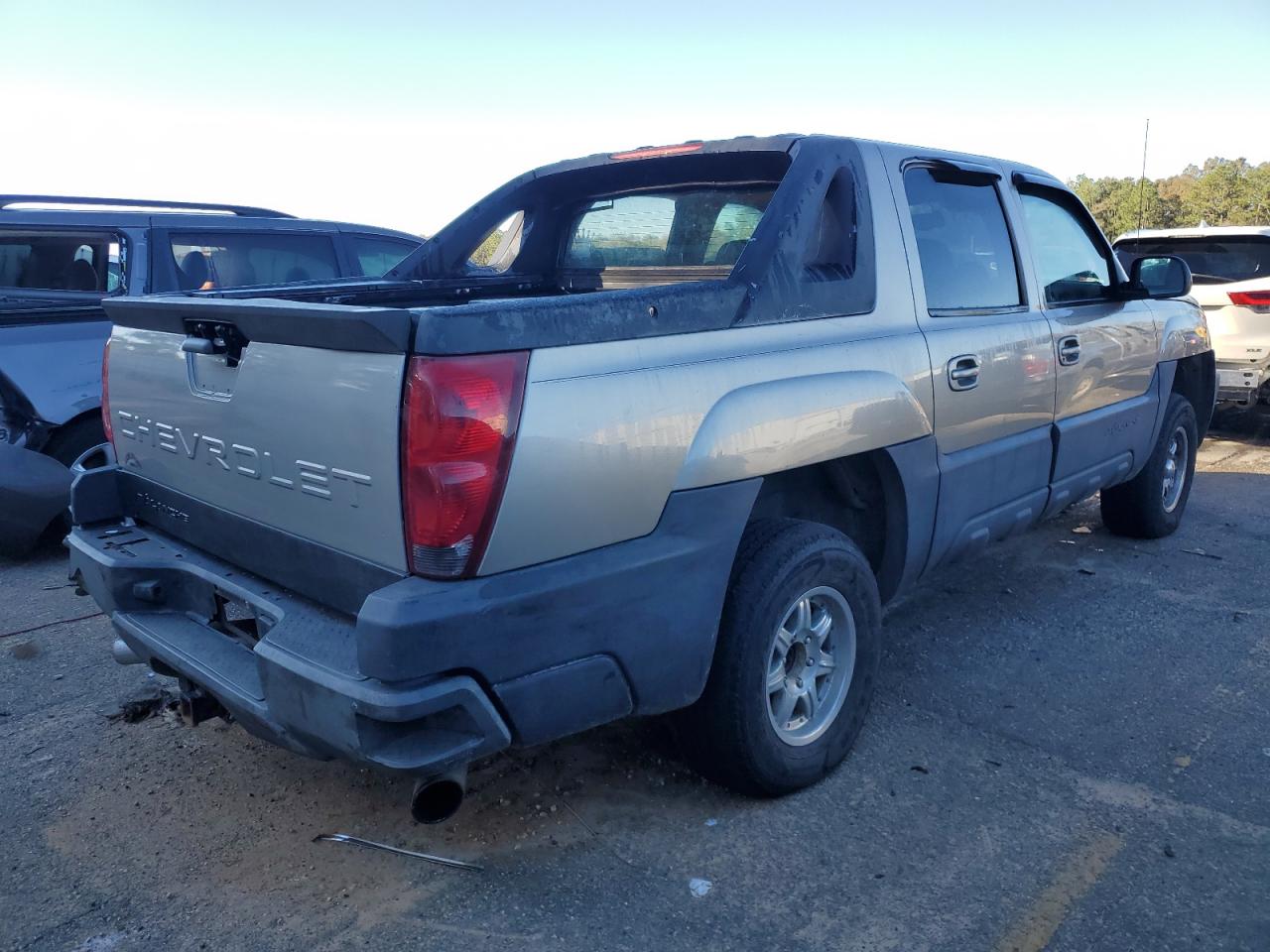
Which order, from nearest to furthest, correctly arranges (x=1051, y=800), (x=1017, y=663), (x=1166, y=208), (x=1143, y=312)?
(x=1051, y=800) → (x=1017, y=663) → (x=1143, y=312) → (x=1166, y=208)

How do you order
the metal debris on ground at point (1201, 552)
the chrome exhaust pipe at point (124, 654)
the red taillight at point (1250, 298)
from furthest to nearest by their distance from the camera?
1. the red taillight at point (1250, 298)
2. the metal debris on ground at point (1201, 552)
3. the chrome exhaust pipe at point (124, 654)

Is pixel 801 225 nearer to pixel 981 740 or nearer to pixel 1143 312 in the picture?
pixel 981 740

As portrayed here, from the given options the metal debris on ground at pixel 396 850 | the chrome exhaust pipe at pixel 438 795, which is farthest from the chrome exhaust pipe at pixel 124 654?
the chrome exhaust pipe at pixel 438 795

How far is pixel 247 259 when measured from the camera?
679 centimetres

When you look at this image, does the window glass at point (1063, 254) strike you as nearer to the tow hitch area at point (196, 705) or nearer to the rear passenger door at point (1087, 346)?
the rear passenger door at point (1087, 346)

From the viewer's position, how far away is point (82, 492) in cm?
337

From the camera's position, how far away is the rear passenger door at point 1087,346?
4.44 meters

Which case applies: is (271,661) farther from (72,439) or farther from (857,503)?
(72,439)

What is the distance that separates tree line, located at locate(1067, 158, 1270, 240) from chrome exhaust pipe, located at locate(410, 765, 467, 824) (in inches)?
688

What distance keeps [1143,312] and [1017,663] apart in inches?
83.0

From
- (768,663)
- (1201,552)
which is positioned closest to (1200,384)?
(1201,552)

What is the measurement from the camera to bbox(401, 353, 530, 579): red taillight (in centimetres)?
223

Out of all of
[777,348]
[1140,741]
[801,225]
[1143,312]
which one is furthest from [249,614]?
[1143,312]

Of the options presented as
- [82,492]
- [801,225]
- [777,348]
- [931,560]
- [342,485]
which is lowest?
[931,560]
